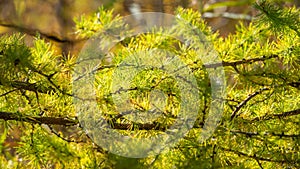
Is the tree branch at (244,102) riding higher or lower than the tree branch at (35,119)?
higher

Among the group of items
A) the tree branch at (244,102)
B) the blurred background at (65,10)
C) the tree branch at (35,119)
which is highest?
the blurred background at (65,10)

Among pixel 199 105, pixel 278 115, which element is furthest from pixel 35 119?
pixel 278 115

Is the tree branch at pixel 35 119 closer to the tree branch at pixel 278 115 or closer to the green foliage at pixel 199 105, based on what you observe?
the green foliage at pixel 199 105

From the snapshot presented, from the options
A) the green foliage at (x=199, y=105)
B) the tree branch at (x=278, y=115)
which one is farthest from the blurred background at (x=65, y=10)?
the tree branch at (x=278, y=115)

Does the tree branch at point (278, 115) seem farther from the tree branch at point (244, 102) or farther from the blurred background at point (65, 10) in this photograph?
the blurred background at point (65, 10)

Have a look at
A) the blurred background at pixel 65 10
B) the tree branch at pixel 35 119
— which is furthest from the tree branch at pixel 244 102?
the blurred background at pixel 65 10

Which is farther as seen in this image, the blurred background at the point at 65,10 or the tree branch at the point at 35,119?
the blurred background at the point at 65,10

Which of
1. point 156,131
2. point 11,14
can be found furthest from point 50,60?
point 11,14

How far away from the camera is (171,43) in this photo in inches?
46.0

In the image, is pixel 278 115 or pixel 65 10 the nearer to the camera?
pixel 278 115

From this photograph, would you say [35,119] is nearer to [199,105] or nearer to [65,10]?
[199,105]

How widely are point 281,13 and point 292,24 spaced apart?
0.08ft

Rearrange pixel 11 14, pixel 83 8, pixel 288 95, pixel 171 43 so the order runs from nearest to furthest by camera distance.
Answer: pixel 288 95
pixel 171 43
pixel 11 14
pixel 83 8

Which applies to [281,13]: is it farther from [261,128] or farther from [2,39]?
[2,39]
